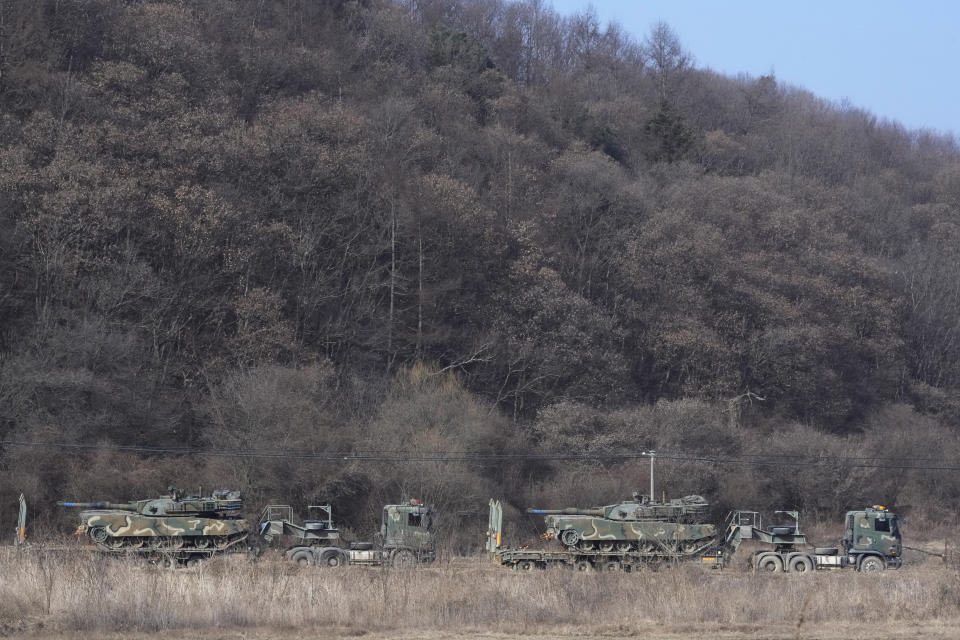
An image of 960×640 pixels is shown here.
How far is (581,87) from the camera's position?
9412 centimetres

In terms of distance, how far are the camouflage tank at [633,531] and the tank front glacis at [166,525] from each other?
10.2m

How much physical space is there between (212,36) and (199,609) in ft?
160

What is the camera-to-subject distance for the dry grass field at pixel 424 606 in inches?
799

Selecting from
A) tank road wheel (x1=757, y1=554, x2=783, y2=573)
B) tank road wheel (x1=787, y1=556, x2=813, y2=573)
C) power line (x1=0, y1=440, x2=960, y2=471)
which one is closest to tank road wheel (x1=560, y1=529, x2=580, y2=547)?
tank road wheel (x1=757, y1=554, x2=783, y2=573)

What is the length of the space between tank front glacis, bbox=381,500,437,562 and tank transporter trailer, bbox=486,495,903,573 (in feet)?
Result: 6.81

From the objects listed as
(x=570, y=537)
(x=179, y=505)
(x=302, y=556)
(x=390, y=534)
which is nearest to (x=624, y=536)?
(x=570, y=537)

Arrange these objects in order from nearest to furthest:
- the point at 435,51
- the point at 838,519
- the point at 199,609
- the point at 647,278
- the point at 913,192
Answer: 1. the point at 199,609
2. the point at 838,519
3. the point at 647,278
4. the point at 435,51
5. the point at 913,192

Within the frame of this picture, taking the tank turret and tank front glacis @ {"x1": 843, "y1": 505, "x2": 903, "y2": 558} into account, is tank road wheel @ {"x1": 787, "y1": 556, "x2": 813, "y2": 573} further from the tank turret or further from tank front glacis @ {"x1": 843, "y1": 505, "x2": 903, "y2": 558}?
the tank turret

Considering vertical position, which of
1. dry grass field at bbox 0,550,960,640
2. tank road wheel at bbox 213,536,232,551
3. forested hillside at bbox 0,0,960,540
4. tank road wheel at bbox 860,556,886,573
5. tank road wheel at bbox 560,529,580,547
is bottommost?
tank road wheel at bbox 860,556,886,573

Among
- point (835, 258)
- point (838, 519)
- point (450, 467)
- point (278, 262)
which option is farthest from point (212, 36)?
point (838, 519)

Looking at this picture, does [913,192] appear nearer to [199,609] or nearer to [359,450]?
[359,450]

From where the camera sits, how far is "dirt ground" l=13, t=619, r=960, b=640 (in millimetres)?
19650

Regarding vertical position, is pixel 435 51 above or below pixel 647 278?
above

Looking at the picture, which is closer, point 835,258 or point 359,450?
point 359,450
